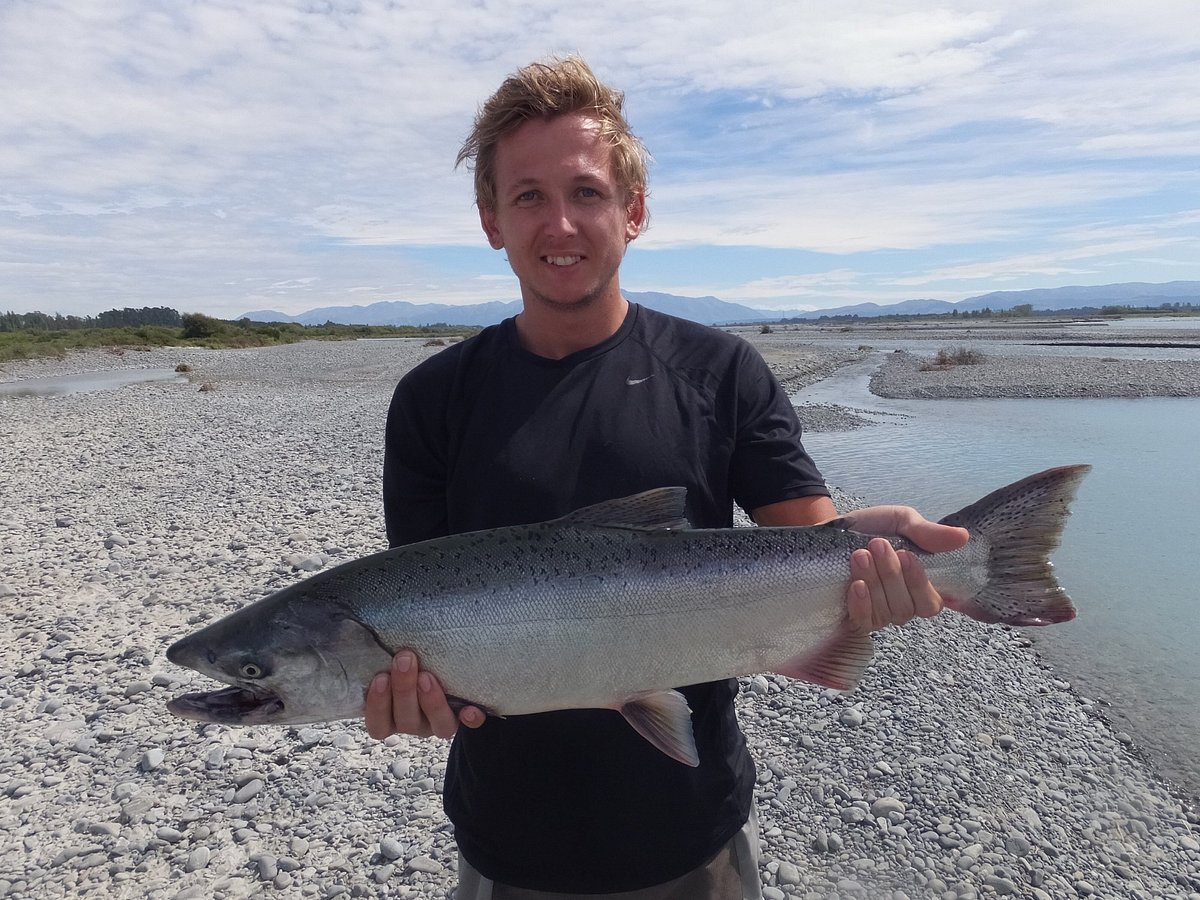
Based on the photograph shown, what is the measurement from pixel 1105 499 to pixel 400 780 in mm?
14231

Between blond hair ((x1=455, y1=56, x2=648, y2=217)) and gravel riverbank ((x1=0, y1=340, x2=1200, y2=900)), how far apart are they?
4176 mm

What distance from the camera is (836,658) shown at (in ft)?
9.25

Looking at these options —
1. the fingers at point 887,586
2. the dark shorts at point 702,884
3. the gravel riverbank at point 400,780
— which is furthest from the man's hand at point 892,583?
the gravel riverbank at point 400,780

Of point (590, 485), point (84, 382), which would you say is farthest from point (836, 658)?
point (84, 382)

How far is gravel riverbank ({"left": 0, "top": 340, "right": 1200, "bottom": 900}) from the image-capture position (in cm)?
486

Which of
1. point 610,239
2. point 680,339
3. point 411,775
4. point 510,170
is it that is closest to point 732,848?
point 680,339

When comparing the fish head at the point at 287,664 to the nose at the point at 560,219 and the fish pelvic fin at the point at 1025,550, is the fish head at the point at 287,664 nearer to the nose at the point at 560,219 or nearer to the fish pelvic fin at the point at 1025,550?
the nose at the point at 560,219

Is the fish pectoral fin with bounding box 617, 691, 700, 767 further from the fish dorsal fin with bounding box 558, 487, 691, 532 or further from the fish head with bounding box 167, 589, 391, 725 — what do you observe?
the fish head with bounding box 167, 589, 391, 725

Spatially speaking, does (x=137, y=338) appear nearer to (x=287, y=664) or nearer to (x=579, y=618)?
(x=287, y=664)

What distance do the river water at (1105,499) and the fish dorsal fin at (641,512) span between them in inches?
228

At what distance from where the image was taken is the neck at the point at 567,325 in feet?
9.32

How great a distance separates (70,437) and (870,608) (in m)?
23.7

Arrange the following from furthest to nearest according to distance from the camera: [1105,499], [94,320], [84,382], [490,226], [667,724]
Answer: [94,320]
[84,382]
[1105,499]
[490,226]
[667,724]

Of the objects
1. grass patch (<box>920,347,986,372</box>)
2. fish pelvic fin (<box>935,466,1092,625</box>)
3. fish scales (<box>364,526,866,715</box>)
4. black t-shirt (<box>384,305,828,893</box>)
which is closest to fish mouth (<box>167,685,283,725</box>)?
fish scales (<box>364,526,866,715</box>)
